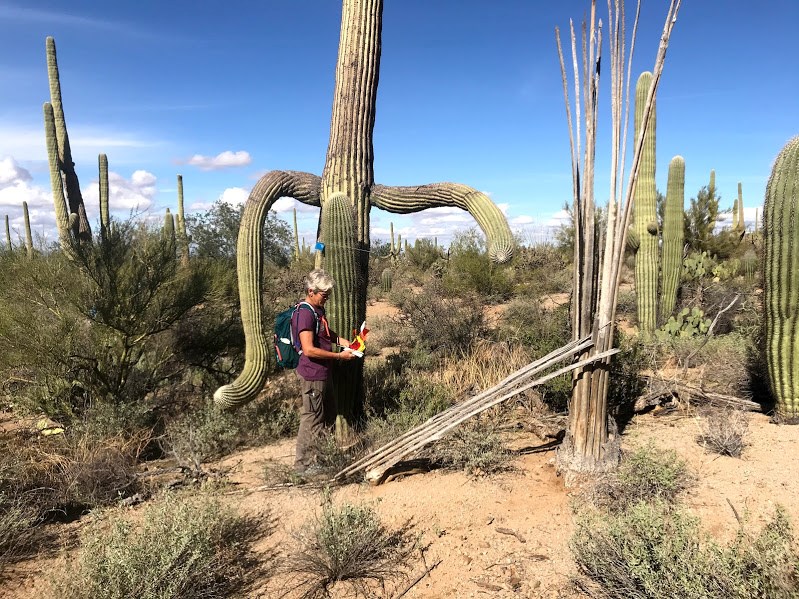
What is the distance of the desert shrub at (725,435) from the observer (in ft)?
13.7

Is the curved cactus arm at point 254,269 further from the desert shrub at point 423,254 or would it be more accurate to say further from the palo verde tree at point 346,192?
the desert shrub at point 423,254

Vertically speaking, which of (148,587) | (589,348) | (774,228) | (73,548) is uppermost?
(774,228)

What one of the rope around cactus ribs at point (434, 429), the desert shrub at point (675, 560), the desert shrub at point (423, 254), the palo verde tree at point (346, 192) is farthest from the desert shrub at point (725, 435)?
the desert shrub at point (423, 254)

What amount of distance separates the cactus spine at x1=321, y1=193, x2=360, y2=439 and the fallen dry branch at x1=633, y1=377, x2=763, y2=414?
9.76 ft

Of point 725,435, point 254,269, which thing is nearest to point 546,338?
point 725,435

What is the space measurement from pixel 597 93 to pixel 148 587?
160 inches

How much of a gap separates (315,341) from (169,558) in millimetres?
1908

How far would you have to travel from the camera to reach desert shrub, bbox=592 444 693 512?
3506mm

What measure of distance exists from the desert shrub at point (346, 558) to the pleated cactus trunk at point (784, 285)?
3.86 meters

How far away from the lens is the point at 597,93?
142 inches

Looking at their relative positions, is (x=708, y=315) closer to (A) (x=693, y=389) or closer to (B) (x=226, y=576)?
(A) (x=693, y=389)

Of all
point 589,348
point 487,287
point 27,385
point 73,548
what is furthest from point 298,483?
point 487,287

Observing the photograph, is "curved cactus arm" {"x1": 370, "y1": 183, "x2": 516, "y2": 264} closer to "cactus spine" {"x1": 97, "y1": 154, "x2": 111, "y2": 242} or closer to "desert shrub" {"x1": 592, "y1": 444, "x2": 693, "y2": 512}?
"desert shrub" {"x1": 592, "y1": 444, "x2": 693, "y2": 512}

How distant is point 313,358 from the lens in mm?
4309
